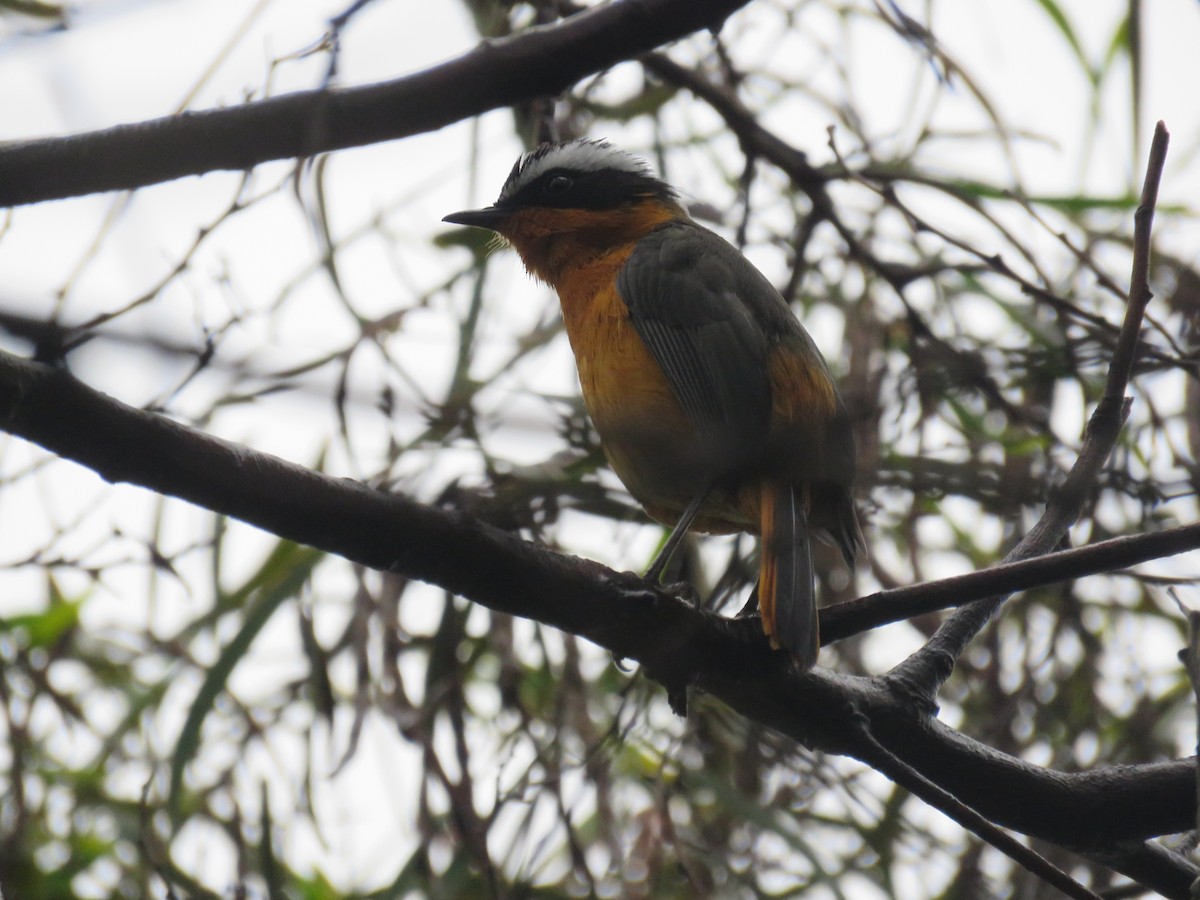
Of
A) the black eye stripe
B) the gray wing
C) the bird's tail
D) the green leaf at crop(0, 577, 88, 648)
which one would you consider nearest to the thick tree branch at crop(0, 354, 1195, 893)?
the bird's tail

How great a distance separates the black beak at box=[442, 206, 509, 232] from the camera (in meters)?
3.85

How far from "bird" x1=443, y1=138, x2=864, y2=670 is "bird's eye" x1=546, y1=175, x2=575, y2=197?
93 mm

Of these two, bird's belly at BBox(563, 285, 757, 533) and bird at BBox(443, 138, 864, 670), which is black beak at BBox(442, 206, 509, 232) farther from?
bird's belly at BBox(563, 285, 757, 533)

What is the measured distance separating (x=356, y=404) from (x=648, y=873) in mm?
2915

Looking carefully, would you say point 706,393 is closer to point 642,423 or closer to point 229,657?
point 642,423

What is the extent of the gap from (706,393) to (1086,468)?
0.91 m

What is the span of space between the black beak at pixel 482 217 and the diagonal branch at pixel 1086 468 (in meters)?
1.94

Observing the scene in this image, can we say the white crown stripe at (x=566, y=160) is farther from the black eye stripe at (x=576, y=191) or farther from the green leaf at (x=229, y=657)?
the green leaf at (x=229, y=657)

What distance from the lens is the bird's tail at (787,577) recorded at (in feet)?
7.41

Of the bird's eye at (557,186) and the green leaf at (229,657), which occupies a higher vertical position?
the bird's eye at (557,186)

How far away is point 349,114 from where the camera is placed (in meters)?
1.90

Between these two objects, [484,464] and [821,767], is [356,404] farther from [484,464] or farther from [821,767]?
[821,767]

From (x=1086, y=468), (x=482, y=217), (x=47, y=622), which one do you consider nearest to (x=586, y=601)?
(x=1086, y=468)

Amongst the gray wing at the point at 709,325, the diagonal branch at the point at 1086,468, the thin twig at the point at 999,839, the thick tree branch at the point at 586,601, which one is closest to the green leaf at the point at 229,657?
the gray wing at the point at 709,325
